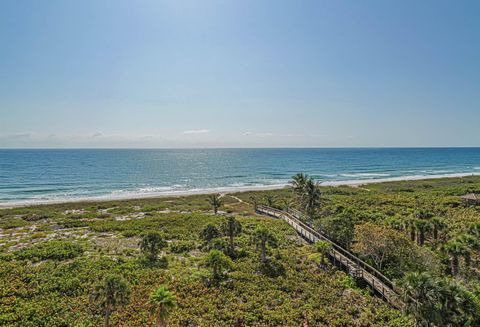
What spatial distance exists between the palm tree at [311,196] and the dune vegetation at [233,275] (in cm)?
19

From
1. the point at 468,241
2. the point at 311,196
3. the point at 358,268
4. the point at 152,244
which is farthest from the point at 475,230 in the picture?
the point at 152,244

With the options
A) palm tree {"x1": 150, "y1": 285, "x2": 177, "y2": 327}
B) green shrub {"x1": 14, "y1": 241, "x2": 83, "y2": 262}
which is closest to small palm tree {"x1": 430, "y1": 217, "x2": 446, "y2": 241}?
palm tree {"x1": 150, "y1": 285, "x2": 177, "y2": 327}

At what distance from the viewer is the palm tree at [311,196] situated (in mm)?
42662

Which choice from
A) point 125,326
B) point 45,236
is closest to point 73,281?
point 125,326

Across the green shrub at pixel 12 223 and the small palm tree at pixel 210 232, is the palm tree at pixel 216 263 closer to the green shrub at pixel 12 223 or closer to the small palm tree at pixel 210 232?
the small palm tree at pixel 210 232

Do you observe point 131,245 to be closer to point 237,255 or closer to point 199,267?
point 199,267

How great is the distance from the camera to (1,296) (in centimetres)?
2211

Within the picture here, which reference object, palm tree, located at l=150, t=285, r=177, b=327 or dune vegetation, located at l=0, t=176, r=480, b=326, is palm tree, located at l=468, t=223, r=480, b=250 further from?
palm tree, located at l=150, t=285, r=177, b=327

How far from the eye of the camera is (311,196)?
42.8m

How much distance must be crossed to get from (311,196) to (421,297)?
26893 millimetres

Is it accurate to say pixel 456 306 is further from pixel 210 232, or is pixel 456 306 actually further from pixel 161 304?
pixel 210 232

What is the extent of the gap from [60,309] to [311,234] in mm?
30022

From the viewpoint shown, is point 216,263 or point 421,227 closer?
point 216,263

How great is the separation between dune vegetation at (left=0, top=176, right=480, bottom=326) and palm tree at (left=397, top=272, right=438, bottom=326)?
55mm
